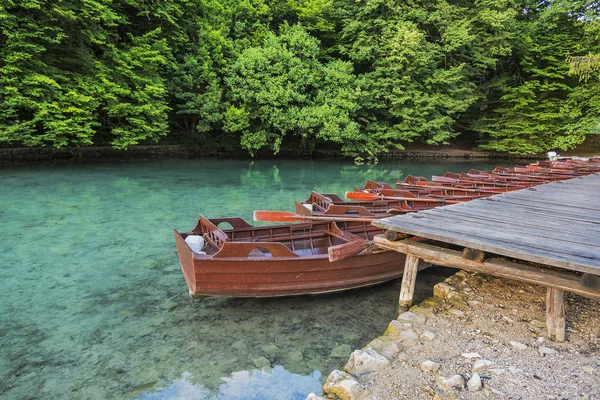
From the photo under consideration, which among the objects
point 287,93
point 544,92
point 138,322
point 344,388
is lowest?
point 138,322

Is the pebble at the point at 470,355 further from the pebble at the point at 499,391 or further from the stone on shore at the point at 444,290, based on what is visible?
the stone on shore at the point at 444,290

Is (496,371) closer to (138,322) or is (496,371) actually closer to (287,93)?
(138,322)

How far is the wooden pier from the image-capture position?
2988 mm

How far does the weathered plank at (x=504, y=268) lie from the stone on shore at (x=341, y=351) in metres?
1.19

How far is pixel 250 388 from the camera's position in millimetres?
3211

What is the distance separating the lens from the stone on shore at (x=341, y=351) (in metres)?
3.66

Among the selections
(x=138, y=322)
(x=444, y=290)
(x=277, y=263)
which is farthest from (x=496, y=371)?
(x=138, y=322)

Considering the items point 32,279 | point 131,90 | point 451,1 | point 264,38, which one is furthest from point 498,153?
point 32,279

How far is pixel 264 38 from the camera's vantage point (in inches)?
835

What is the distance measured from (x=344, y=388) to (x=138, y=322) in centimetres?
284

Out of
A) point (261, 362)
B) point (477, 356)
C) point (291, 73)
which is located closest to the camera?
point (477, 356)

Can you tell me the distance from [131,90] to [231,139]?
7.32 metres

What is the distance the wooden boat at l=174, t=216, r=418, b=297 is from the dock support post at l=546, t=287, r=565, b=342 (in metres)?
2.00

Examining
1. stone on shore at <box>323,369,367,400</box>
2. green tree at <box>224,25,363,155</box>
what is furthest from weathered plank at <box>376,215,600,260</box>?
green tree at <box>224,25,363,155</box>
